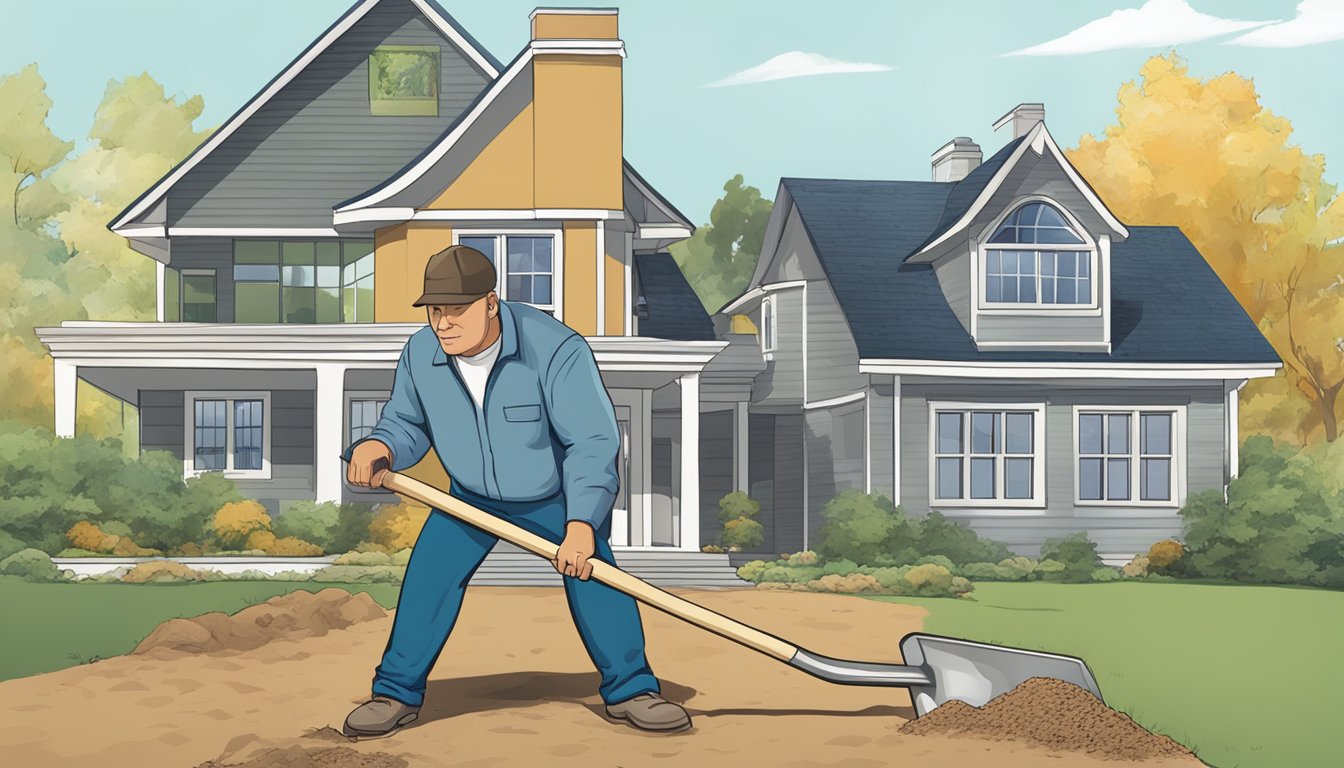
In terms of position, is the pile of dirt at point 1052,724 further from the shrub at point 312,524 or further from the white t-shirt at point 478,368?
the shrub at point 312,524

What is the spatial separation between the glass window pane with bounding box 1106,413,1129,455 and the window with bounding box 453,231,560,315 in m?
8.01

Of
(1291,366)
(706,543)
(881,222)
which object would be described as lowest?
(706,543)

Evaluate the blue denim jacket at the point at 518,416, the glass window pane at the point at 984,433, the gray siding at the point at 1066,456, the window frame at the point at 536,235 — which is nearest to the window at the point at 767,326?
the gray siding at the point at 1066,456

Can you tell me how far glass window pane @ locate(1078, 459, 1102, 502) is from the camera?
67.3 ft

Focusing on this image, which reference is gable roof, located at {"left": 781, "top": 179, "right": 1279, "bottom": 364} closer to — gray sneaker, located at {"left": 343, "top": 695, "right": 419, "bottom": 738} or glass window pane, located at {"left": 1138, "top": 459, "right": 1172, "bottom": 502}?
glass window pane, located at {"left": 1138, "top": 459, "right": 1172, "bottom": 502}

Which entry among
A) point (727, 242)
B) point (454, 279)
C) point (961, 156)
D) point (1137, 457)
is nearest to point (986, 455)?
point (1137, 457)

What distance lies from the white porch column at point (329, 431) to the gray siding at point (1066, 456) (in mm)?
7430

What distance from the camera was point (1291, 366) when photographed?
28.1m

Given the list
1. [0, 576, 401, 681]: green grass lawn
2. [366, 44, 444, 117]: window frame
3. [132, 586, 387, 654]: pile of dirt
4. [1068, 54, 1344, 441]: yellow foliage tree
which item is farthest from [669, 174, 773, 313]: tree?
[132, 586, 387, 654]: pile of dirt

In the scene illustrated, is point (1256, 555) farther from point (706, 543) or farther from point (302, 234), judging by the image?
point (302, 234)

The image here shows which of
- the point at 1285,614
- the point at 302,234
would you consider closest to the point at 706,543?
the point at 302,234

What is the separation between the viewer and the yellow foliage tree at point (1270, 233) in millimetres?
27859

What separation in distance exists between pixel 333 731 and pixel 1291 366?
25070mm

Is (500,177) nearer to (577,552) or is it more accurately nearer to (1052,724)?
(577,552)
